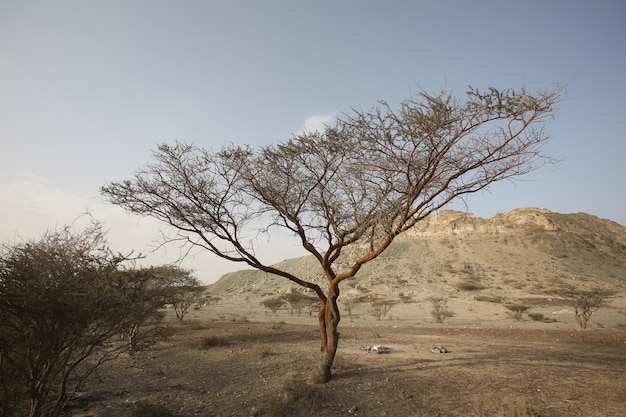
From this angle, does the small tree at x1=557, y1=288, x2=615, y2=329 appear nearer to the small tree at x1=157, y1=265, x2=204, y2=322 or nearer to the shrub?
the shrub

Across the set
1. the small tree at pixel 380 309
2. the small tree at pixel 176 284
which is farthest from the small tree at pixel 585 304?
the small tree at pixel 176 284

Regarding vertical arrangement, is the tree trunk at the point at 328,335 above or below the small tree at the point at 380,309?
above

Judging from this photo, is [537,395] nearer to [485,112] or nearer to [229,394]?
[485,112]

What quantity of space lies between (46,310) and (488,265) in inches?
2172

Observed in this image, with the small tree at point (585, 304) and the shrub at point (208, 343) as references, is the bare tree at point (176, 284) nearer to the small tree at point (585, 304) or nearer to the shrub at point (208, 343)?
the shrub at point (208, 343)

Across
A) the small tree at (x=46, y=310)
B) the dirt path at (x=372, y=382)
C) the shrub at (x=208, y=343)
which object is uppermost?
the small tree at (x=46, y=310)

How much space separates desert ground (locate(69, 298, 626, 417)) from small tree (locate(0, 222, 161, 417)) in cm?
198

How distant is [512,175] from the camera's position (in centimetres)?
753

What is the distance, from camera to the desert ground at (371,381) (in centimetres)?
646

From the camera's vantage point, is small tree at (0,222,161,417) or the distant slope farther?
the distant slope

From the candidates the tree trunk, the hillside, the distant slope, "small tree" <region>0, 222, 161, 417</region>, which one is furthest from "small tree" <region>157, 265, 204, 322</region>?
the distant slope

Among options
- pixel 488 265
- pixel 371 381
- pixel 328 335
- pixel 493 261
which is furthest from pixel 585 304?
pixel 493 261

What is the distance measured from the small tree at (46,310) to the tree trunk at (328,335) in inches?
163

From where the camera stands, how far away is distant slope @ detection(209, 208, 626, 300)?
43.1 m
